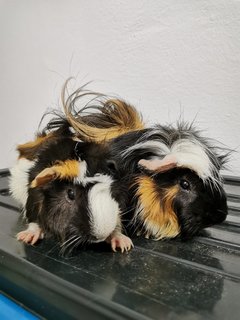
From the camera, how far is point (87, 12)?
55.3 inches

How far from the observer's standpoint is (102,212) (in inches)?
26.1

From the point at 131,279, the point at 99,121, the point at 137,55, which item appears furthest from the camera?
the point at 137,55

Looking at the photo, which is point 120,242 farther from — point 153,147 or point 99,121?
point 99,121

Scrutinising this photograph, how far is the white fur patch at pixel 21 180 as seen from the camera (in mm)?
897

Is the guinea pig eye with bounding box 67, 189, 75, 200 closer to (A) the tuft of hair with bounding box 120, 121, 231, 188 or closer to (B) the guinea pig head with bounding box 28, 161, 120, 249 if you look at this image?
(B) the guinea pig head with bounding box 28, 161, 120, 249

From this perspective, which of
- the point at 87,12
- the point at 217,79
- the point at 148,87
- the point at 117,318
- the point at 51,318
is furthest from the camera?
the point at 87,12

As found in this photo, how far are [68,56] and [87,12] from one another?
0.18 m

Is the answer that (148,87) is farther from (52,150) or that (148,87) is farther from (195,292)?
(195,292)

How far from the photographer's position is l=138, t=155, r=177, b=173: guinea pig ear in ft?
2.47

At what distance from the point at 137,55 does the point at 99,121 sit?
48 cm

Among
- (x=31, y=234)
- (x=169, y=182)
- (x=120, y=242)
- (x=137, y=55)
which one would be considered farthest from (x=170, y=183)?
(x=137, y=55)

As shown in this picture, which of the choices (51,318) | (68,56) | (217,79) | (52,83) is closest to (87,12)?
(68,56)

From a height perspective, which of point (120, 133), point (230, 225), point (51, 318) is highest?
point (120, 133)

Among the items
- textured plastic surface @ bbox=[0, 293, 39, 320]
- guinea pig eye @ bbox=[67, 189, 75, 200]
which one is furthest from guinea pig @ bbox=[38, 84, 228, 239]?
textured plastic surface @ bbox=[0, 293, 39, 320]
